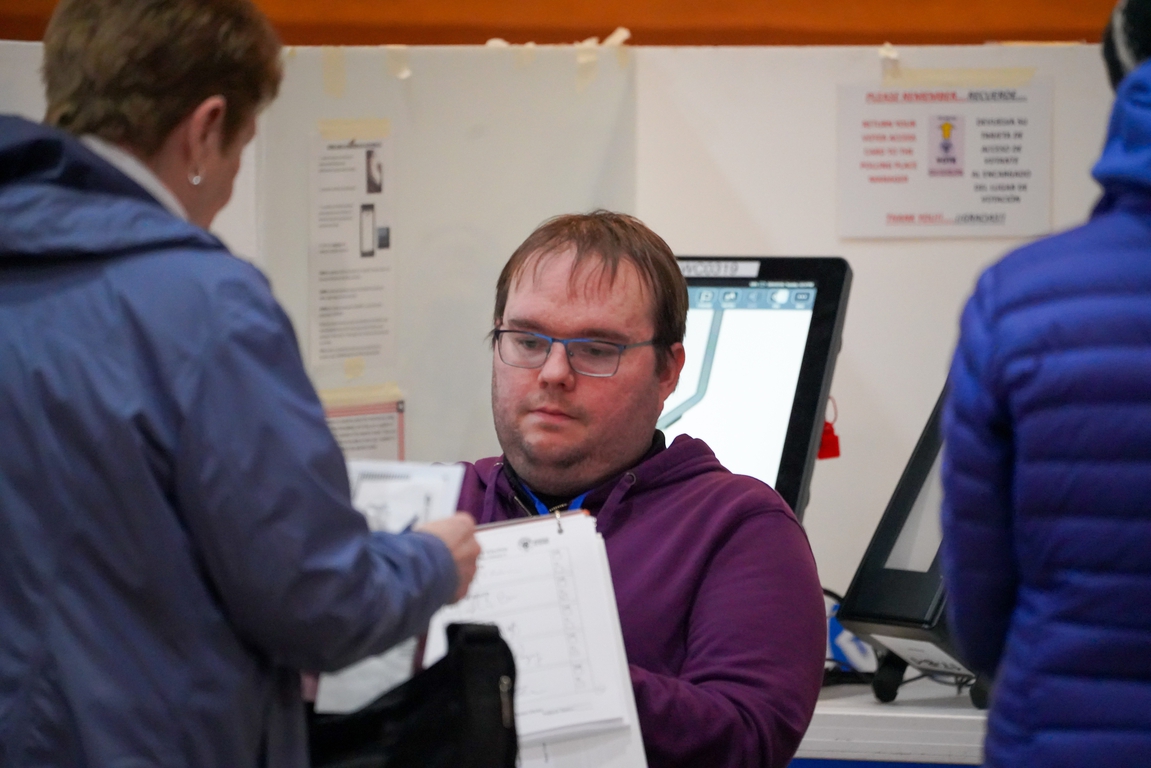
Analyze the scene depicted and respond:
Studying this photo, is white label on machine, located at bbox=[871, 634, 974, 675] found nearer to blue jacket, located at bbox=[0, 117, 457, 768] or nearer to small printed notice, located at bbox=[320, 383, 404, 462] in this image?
blue jacket, located at bbox=[0, 117, 457, 768]

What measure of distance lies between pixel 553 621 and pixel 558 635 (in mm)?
16

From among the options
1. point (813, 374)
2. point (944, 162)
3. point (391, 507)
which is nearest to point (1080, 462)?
point (391, 507)

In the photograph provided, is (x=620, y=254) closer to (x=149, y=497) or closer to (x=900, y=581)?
(x=900, y=581)

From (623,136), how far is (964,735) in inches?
58.3

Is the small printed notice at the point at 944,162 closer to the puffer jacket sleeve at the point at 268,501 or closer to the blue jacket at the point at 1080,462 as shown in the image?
the blue jacket at the point at 1080,462

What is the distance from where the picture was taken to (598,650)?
3.62 ft

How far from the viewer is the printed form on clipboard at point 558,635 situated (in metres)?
1.08

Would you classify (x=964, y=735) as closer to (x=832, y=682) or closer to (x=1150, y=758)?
(x=832, y=682)

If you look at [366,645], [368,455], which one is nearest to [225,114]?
[366,645]

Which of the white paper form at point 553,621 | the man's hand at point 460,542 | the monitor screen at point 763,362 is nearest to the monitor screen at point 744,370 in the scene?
the monitor screen at point 763,362

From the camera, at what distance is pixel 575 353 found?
55.1 inches

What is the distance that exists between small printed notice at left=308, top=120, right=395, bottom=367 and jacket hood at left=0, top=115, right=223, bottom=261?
1700 millimetres

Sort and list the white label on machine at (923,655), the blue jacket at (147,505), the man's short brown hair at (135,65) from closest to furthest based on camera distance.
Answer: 1. the blue jacket at (147,505)
2. the man's short brown hair at (135,65)
3. the white label on machine at (923,655)

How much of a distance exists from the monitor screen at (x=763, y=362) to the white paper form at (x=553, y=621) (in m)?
0.75
